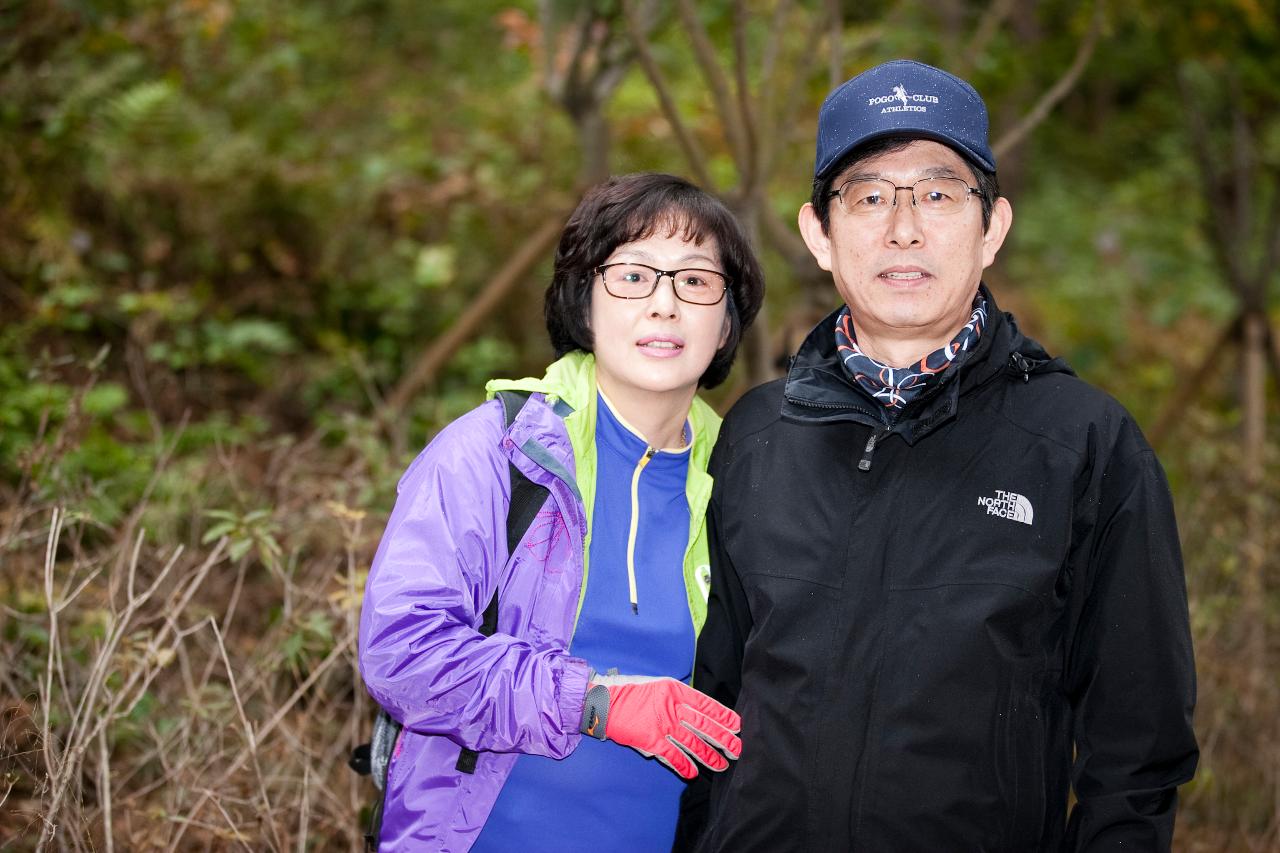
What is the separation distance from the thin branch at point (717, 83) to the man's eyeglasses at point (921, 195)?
201cm

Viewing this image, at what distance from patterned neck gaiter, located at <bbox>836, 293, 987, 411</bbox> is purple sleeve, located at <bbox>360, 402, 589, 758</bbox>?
0.81 meters

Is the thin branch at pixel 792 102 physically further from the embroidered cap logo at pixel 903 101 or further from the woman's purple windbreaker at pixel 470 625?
the woman's purple windbreaker at pixel 470 625

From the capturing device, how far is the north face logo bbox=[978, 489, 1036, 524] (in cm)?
219

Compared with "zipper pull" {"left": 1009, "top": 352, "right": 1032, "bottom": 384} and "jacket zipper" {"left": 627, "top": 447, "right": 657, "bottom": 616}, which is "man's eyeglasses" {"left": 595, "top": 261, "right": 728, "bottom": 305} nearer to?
"jacket zipper" {"left": 627, "top": 447, "right": 657, "bottom": 616}

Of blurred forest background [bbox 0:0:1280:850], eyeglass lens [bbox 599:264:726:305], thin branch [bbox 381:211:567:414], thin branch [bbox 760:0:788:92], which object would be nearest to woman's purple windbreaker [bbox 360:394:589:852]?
eyeglass lens [bbox 599:264:726:305]

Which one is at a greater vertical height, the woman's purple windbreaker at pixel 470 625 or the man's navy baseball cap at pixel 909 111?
the man's navy baseball cap at pixel 909 111

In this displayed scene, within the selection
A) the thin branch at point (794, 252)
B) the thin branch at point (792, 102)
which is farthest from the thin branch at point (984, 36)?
the thin branch at point (794, 252)

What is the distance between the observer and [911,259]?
237 centimetres

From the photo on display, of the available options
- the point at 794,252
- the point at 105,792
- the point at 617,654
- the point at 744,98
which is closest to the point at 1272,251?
the point at 794,252

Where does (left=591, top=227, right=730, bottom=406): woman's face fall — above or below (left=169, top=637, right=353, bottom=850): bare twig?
above

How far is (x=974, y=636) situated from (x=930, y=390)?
0.49 metres

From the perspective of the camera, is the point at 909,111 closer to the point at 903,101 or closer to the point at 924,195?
the point at 903,101

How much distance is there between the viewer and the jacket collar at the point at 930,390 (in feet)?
7.44

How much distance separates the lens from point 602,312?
2578mm
